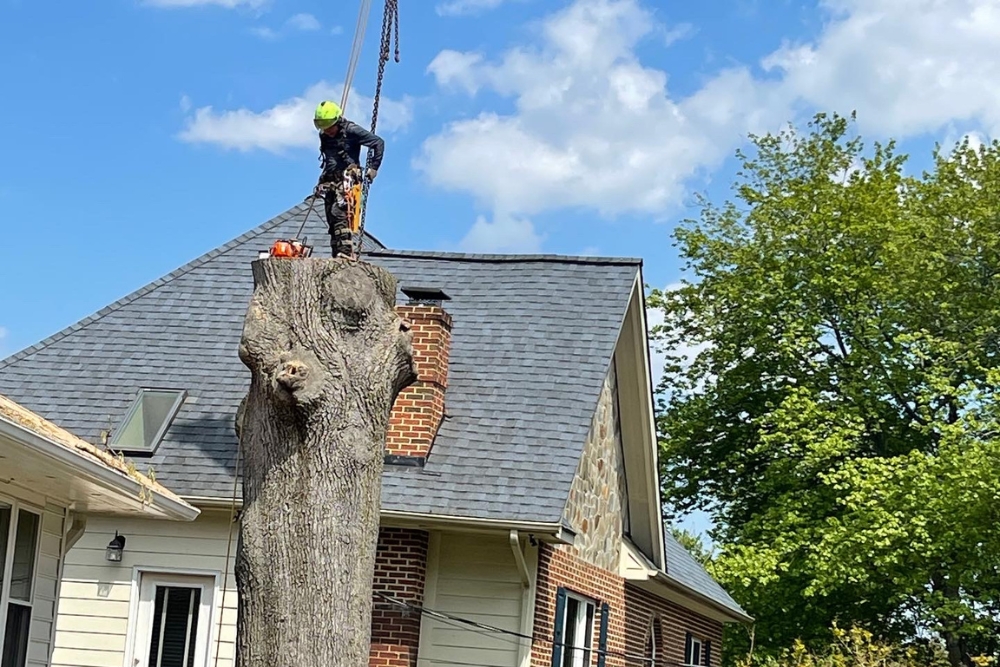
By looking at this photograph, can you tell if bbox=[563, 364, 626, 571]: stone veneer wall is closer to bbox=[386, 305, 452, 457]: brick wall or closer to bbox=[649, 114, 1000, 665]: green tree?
bbox=[386, 305, 452, 457]: brick wall

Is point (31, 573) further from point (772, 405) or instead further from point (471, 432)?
point (772, 405)

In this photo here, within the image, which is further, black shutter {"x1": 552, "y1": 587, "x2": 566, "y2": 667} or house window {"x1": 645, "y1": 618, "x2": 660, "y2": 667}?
house window {"x1": 645, "y1": 618, "x2": 660, "y2": 667}

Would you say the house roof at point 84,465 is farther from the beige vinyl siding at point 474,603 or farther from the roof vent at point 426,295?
the roof vent at point 426,295

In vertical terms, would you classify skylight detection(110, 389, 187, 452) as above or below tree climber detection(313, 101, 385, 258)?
below

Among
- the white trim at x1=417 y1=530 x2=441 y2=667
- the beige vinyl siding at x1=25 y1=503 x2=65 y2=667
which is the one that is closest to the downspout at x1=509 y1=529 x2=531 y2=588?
the white trim at x1=417 y1=530 x2=441 y2=667

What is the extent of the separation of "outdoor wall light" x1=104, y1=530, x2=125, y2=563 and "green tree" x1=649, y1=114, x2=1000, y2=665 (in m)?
13.5

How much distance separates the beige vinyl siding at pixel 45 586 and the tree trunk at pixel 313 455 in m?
5.09

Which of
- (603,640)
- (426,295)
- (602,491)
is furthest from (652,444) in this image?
(426,295)

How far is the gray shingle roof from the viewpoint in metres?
19.0

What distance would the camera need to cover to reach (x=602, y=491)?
1655 centimetres

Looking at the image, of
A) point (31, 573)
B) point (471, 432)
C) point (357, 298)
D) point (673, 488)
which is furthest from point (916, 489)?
point (357, 298)

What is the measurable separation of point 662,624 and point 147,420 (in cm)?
793

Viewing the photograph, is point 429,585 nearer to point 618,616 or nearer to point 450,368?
point 450,368

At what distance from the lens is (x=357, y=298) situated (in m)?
6.77
